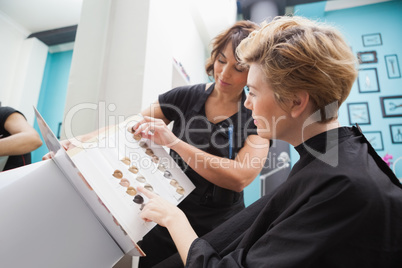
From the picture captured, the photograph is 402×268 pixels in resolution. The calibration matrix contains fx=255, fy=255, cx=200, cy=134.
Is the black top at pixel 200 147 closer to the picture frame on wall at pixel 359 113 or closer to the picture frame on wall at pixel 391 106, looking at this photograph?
the picture frame on wall at pixel 359 113

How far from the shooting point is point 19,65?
1173mm

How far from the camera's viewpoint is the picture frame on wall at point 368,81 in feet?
11.1

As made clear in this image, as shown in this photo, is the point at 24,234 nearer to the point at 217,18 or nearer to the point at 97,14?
the point at 97,14

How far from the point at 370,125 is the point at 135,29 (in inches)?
124

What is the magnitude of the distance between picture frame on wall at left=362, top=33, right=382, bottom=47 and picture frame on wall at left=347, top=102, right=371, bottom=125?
87 cm

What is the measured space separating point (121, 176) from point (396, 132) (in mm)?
3602

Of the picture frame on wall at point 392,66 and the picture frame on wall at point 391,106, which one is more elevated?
the picture frame on wall at point 392,66

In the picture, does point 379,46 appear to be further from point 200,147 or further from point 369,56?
point 200,147

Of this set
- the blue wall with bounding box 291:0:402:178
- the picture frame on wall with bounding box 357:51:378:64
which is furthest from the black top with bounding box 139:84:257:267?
the picture frame on wall with bounding box 357:51:378:64

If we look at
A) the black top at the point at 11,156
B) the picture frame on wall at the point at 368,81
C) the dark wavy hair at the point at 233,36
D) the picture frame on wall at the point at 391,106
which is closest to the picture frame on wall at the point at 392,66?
the picture frame on wall at the point at 368,81

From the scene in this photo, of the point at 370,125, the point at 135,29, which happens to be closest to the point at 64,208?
the point at 135,29

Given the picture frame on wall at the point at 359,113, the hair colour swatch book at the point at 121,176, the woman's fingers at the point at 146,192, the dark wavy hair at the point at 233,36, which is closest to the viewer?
the hair colour swatch book at the point at 121,176

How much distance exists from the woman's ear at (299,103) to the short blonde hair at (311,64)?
0.01 m

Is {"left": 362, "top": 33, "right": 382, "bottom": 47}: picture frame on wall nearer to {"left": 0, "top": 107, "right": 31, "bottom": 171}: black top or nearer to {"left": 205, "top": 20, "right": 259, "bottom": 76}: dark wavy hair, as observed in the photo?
{"left": 205, "top": 20, "right": 259, "bottom": 76}: dark wavy hair
